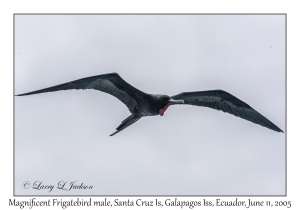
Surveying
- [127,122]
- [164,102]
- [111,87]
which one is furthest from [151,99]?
[111,87]

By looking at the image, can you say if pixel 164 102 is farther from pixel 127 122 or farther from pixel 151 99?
pixel 127 122

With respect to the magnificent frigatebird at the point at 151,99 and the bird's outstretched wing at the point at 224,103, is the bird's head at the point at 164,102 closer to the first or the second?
the magnificent frigatebird at the point at 151,99

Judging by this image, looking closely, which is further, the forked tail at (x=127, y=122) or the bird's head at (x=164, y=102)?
the bird's head at (x=164, y=102)

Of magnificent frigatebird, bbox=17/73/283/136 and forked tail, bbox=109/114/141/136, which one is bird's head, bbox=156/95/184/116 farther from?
forked tail, bbox=109/114/141/136

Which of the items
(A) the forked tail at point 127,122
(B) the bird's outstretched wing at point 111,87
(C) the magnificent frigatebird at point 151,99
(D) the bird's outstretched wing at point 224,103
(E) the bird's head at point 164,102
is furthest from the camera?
(D) the bird's outstretched wing at point 224,103

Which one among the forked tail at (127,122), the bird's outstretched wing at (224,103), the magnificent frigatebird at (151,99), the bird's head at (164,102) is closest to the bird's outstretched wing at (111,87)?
the magnificent frigatebird at (151,99)

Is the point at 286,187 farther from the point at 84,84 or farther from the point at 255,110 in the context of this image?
the point at 84,84

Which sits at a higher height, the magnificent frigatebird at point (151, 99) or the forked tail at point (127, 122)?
the magnificent frigatebird at point (151, 99)
